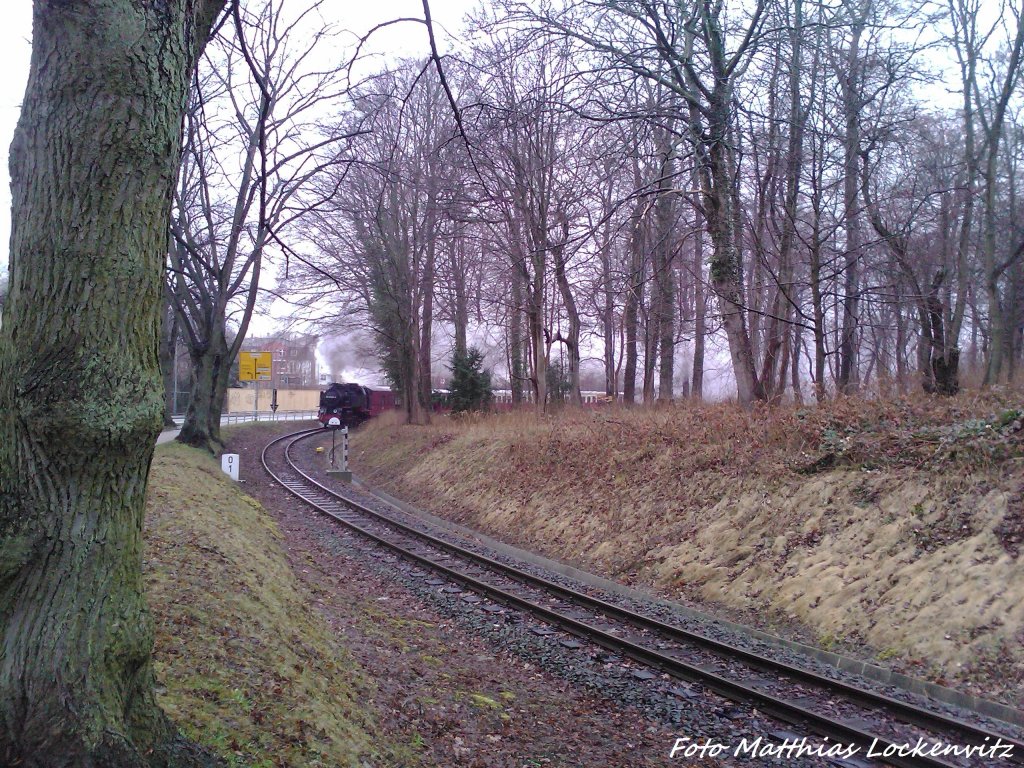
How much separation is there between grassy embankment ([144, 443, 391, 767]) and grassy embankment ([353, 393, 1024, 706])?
5.18 meters

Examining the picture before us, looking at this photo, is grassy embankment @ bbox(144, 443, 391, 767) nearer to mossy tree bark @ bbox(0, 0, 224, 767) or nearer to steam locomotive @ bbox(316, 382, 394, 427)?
mossy tree bark @ bbox(0, 0, 224, 767)

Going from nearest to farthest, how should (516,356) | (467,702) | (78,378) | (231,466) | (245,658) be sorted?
(78,378), (245,658), (467,702), (231,466), (516,356)

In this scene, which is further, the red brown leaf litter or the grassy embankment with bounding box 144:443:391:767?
the red brown leaf litter

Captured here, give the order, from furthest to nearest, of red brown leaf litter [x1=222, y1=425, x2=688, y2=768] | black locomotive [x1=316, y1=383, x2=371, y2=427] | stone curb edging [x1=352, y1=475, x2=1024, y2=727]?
1. black locomotive [x1=316, y1=383, x2=371, y2=427]
2. stone curb edging [x1=352, y1=475, x2=1024, y2=727]
3. red brown leaf litter [x1=222, y1=425, x2=688, y2=768]

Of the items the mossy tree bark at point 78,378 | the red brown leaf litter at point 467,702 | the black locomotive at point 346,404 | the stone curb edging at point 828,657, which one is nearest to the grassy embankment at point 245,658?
the red brown leaf litter at point 467,702

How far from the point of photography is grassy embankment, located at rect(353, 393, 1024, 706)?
293 inches

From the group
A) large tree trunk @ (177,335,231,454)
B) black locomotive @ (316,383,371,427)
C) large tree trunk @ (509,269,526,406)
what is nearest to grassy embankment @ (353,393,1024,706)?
large tree trunk @ (177,335,231,454)

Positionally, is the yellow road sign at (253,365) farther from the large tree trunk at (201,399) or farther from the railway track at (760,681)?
the railway track at (760,681)

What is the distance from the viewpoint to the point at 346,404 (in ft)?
135

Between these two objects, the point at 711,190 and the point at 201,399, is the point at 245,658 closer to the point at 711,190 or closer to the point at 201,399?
the point at 711,190

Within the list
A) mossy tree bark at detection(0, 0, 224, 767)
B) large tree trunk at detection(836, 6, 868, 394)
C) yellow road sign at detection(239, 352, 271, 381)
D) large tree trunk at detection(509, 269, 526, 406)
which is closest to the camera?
mossy tree bark at detection(0, 0, 224, 767)

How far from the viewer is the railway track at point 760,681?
5320 mm

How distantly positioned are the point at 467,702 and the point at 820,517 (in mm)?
5965

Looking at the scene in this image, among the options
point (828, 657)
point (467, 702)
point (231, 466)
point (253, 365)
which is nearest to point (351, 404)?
point (253, 365)
